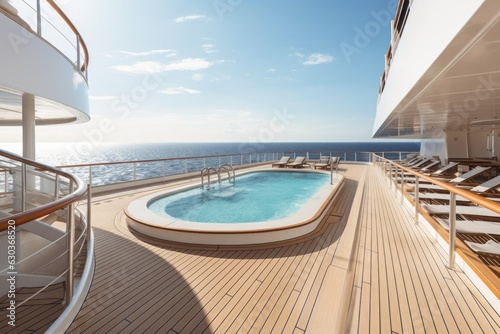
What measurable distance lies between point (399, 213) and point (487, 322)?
2.40 meters

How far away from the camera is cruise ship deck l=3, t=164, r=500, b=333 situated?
1.37 m

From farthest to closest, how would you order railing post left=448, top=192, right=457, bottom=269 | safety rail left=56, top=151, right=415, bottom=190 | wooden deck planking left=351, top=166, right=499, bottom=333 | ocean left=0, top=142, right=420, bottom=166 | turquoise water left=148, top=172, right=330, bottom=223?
ocean left=0, top=142, right=420, bottom=166
safety rail left=56, top=151, right=415, bottom=190
turquoise water left=148, top=172, right=330, bottom=223
railing post left=448, top=192, right=457, bottom=269
wooden deck planking left=351, top=166, right=499, bottom=333

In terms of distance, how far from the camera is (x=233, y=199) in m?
5.47

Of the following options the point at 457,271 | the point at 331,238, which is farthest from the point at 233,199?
the point at 457,271

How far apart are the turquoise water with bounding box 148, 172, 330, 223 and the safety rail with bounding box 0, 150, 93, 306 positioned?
154cm

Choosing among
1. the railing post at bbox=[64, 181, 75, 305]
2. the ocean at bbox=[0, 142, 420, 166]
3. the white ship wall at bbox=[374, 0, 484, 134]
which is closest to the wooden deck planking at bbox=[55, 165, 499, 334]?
the railing post at bbox=[64, 181, 75, 305]

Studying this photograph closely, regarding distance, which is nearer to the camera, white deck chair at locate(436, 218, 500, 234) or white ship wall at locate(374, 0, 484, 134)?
white ship wall at locate(374, 0, 484, 134)

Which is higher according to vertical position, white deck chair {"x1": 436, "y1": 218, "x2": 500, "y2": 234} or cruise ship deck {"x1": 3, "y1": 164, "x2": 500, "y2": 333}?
white deck chair {"x1": 436, "y1": 218, "x2": 500, "y2": 234}

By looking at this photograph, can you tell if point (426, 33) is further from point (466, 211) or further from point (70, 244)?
point (70, 244)

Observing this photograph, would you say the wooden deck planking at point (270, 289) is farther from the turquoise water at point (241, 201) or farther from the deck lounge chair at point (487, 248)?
the turquoise water at point (241, 201)

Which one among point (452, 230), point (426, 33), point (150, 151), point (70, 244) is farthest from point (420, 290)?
point (150, 151)

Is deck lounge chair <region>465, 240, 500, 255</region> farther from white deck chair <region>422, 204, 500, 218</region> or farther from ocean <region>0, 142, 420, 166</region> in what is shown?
ocean <region>0, 142, 420, 166</region>

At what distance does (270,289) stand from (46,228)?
2423 millimetres

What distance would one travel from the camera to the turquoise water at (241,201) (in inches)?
170
